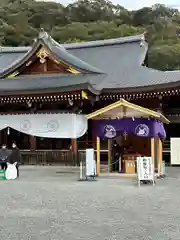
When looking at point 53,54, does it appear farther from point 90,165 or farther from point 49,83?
point 90,165

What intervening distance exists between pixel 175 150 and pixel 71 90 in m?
5.44

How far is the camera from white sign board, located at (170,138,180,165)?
59.6ft

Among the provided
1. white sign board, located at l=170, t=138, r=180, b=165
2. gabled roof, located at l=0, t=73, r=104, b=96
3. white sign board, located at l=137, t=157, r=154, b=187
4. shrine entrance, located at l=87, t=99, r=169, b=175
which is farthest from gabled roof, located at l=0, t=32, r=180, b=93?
white sign board, located at l=137, t=157, r=154, b=187

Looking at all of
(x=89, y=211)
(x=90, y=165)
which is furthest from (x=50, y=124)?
(x=89, y=211)

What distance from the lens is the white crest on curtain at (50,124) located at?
19.5 m

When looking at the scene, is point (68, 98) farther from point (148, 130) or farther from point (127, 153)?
point (148, 130)

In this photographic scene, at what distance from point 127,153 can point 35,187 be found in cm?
509

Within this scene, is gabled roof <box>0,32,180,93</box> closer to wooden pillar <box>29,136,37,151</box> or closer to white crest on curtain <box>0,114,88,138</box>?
white crest on curtain <box>0,114,88,138</box>

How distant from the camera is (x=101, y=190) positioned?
35.6 ft

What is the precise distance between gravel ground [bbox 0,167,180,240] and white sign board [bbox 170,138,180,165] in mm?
5733

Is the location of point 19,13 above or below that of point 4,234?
above

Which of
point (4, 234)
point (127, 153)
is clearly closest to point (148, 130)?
point (127, 153)

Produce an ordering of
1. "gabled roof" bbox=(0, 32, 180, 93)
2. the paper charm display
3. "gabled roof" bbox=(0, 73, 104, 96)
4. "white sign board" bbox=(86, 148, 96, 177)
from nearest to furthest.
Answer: "white sign board" bbox=(86, 148, 96, 177)
the paper charm display
"gabled roof" bbox=(0, 73, 104, 96)
"gabled roof" bbox=(0, 32, 180, 93)

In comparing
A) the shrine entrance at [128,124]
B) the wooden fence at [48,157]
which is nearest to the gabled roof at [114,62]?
the wooden fence at [48,157]
